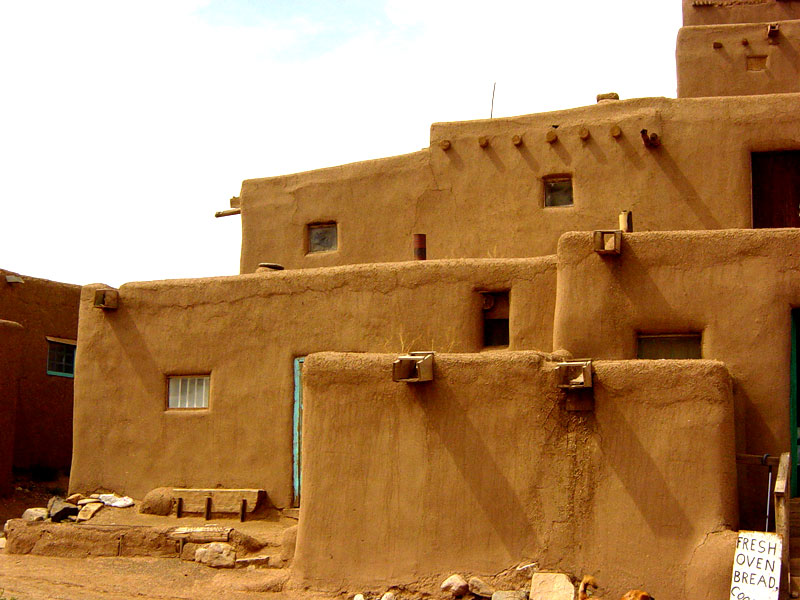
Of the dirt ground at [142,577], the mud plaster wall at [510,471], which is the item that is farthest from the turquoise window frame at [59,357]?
the mud plaster wall at [510,471]

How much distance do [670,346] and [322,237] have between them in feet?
23.4

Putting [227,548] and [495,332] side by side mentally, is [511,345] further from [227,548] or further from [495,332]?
[227,548]

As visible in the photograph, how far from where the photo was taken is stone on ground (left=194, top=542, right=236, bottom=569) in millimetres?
12664

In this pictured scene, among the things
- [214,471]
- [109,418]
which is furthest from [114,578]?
[109,418]

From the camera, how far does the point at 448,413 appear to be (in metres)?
11.6

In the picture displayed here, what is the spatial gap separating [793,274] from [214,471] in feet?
25.1

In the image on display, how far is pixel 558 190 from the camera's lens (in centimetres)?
A: 1609

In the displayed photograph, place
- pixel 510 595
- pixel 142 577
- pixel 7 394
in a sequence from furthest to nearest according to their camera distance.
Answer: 1. pixel 7 394
2. pixel 142 577
3. pixel 510 595

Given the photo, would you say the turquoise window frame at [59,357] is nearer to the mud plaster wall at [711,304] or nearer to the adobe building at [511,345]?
the adobe building at [511,345]

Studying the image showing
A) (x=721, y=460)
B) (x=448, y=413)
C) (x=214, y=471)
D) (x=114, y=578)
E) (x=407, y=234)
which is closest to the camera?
(x=721, y=460)

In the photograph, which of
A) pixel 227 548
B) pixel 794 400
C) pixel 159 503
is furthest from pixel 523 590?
pixel 159 503

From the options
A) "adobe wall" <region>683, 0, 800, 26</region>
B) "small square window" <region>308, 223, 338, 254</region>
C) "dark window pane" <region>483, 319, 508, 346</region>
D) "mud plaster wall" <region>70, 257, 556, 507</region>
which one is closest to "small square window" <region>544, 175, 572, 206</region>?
"mud plaster wall" <region>70, 257, 556, 507</region>

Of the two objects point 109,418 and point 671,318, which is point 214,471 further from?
point 671,318

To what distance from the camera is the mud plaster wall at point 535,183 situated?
15.0 m
